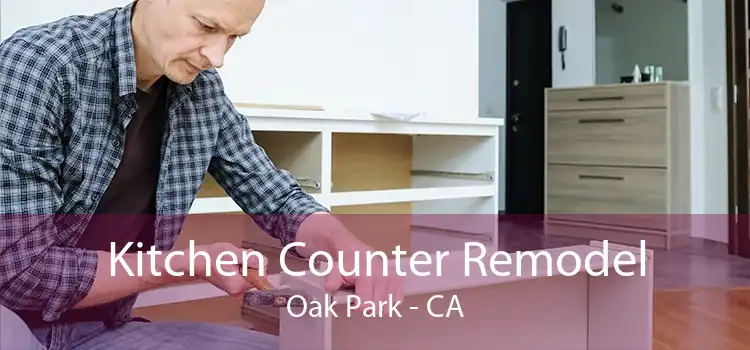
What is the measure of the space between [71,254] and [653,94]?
3792 millimetres

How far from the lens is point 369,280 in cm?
89

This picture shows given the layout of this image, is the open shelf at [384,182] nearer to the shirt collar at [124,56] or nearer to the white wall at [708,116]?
the shirt collar at [124,56]

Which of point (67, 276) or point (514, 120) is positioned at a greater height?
point (514, 120)

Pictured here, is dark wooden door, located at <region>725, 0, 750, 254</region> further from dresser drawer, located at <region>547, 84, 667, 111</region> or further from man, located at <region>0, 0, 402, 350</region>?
man, located at <region>0, 0, 402, 350</region>

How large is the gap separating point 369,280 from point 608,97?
371cm

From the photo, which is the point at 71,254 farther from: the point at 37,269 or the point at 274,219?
the point at 274,219

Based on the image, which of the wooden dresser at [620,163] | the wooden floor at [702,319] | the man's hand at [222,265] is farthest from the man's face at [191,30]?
the wooden dresser at [620,163]

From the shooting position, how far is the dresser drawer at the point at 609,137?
4.05 metres

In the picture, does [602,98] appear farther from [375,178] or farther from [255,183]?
[255,183]

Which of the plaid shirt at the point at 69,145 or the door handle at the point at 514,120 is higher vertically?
the door handle at the point at 514,120

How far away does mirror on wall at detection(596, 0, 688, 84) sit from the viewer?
4.35 m

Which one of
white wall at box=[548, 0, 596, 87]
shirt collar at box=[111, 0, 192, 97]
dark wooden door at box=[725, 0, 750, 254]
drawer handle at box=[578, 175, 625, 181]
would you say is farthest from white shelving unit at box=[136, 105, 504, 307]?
white wall at box=[548, 0, 596, 87]

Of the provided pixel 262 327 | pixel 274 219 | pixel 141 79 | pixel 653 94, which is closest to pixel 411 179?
pixel 262 327

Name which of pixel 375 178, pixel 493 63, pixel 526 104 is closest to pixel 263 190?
pixel 375 178
